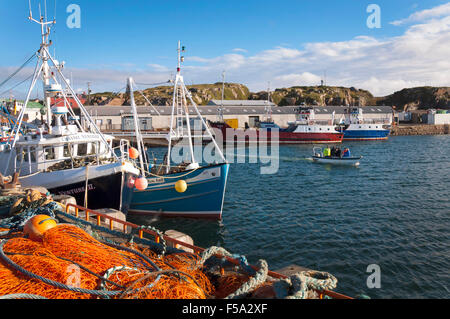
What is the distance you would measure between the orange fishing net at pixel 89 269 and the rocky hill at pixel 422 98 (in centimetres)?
13874

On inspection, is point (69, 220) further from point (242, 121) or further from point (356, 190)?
point (242, 121)

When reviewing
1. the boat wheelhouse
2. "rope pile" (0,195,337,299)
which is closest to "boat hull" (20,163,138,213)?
the boat wheelhouse

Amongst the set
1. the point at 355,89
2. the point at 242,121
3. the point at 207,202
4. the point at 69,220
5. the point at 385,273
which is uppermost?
the point at 355,89

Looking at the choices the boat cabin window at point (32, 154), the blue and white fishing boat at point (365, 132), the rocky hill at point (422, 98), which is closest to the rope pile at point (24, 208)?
the boat cabin window at point (32, 154)

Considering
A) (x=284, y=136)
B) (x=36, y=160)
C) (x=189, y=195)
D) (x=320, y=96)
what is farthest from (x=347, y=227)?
(x=320, y=96)

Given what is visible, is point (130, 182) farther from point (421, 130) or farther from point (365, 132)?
point (421, 130)

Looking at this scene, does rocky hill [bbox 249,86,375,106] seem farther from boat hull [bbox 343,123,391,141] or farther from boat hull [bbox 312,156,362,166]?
boat hull [bbox 312,156,362,166]

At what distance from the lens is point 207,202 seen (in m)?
16.1

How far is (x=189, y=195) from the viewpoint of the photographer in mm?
16062

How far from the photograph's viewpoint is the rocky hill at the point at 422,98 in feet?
392

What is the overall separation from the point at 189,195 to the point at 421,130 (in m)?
81.3

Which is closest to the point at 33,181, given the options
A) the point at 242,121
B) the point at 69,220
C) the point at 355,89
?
the point at 69,220

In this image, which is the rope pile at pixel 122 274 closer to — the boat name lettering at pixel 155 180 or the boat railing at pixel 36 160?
the boat railing at pixel 36 160
